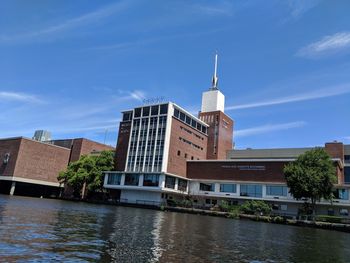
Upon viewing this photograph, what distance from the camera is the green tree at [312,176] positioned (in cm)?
5706

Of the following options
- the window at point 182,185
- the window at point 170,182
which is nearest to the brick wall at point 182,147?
the window at point 170,182

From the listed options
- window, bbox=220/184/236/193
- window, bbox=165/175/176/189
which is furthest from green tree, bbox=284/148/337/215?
window, bbox=165/175/176/189

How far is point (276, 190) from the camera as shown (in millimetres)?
72500

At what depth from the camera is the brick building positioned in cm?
9369

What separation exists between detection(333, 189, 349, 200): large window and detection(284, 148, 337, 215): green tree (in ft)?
26.3

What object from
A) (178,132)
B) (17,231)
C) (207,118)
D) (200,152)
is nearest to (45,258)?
(17,231)

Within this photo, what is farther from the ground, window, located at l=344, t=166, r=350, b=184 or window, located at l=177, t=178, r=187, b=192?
window, located at l=344, t=166, r=350, b=184

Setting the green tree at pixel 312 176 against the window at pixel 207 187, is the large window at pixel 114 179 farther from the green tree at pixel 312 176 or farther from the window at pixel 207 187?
the green tree at pixel 312 176

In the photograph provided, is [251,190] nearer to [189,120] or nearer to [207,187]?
[207,187]

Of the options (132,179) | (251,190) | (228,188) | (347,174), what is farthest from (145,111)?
(347,174)

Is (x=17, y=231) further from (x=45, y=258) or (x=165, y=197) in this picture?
(x=165, y=197)

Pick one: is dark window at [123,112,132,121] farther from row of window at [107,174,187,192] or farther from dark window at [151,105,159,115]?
row of window at [107,174,187,192]

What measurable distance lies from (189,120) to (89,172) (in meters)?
29.8

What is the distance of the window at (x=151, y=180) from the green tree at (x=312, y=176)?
31736 mm
